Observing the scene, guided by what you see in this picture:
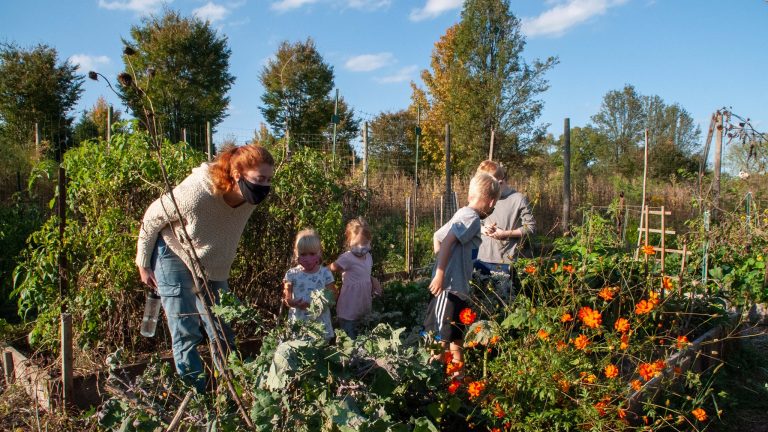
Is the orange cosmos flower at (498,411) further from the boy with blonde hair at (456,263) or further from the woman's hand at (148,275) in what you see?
the woman's hand at (148,275)

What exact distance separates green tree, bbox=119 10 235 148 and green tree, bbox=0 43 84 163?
2194mm

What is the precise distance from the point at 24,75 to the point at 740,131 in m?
16.2

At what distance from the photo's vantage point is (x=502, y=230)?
3.74 metres

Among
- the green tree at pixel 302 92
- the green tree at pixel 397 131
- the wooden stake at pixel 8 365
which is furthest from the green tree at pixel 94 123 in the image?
the wooden stake at pixel 8 365

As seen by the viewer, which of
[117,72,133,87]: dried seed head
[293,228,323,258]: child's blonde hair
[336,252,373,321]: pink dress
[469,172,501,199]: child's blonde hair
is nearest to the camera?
[117,72,133,87]: dried seed head

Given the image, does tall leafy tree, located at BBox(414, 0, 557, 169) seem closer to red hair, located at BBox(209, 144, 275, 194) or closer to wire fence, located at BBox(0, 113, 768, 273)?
wire fence, located at BBox(0, 113, 768, 273)

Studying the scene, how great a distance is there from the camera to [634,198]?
579 inches

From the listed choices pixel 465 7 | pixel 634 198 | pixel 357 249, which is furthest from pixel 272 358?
pixel 465 7

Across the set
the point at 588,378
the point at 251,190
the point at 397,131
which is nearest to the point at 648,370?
the point at 588,378

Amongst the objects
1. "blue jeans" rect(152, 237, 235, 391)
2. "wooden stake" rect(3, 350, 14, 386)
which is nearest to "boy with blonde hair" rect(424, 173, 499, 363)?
"blue jeans" rect(152, 237, 235, 391)

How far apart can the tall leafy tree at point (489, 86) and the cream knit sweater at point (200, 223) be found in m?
15.3

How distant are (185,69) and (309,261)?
54.4ft

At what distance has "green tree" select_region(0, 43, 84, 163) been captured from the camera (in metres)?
14.4

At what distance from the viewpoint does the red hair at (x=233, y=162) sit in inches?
101
